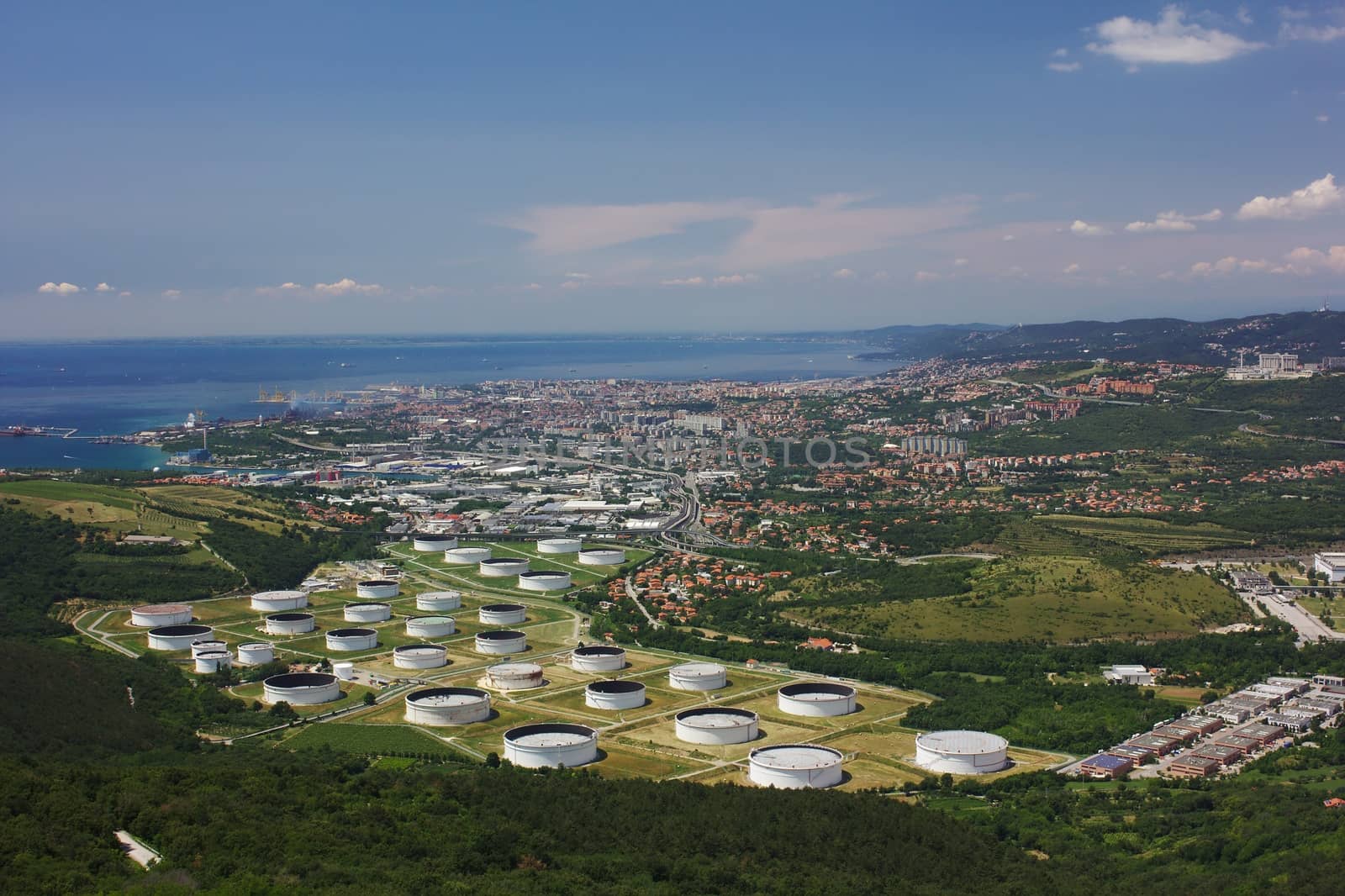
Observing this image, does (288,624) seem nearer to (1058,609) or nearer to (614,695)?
(614,695)

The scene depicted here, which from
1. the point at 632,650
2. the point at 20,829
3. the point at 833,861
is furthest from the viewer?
the point at 632,650

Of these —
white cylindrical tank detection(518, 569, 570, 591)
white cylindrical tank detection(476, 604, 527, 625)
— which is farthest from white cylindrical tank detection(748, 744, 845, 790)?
white cylindrical tank detection(518, 569, 570, 591)

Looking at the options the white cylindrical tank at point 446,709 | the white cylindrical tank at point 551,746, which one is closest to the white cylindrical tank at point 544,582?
the white cylindrical tank at point 446,709

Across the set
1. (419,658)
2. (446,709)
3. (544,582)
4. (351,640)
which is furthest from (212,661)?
(544,582)

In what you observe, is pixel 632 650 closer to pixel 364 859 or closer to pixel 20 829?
pixel 364 859

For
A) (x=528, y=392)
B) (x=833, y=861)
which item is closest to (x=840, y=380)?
(x=528, y=392)

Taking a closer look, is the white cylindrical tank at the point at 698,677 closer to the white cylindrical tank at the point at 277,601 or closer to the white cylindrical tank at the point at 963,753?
the white cylindrical tank at the point at 963,753

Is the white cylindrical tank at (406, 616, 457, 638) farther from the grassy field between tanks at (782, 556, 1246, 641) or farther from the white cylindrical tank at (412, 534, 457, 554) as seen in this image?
the white cylindrical tank at (412, 534, 457, 554)
